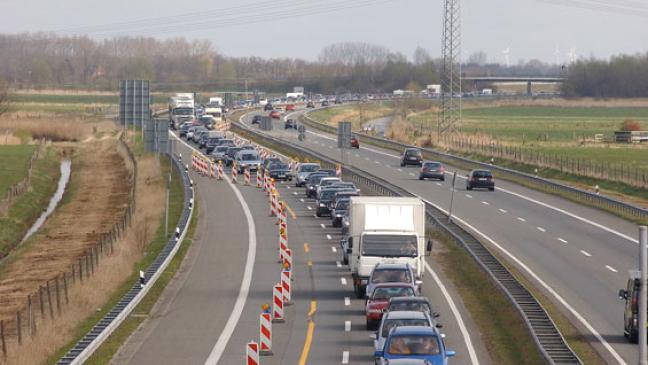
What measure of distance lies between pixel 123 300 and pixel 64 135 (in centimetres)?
10528

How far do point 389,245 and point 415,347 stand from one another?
13.6m

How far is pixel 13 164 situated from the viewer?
334 feet

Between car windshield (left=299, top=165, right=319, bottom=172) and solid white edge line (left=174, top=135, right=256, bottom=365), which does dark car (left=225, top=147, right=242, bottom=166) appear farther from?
solid white edge line (left=174, top=135, right=256, bottom=365)

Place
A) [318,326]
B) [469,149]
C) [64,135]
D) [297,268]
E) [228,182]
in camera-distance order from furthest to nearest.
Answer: [64,135], [469,149], [228,182], [297,268], [318,326]

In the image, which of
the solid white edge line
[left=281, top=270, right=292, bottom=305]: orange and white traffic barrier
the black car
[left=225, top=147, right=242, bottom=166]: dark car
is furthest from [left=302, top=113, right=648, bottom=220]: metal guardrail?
[left=281, top=270, right=292, bottom=305]: orange and white traffic barrier

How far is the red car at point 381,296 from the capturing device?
3195 centimetres

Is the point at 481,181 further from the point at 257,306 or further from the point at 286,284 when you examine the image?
the point at 257,306

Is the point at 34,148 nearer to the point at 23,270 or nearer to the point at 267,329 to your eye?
the point at 23,270

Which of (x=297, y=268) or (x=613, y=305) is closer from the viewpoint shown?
(x=613, y=305)

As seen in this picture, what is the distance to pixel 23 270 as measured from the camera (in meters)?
53.2

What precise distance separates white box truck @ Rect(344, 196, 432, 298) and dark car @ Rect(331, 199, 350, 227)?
1563cm

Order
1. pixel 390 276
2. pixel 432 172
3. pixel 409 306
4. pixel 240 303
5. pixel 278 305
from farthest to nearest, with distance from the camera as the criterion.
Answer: pixel 432 172
pixel 240 303
pixel 390 276
pixel 278 305
pixel 409 306

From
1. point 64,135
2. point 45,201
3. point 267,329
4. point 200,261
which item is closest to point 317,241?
point 200,261

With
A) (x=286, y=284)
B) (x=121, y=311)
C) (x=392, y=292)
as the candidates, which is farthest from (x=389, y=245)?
(x=121, y=311)
